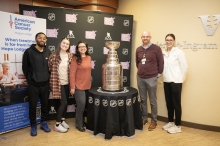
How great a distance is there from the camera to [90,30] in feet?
12.2

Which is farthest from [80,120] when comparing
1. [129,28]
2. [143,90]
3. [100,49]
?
[129,28]

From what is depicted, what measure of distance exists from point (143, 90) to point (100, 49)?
1.16 metres

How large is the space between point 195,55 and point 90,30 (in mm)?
1948

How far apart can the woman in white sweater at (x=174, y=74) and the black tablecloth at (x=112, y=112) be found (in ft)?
2.05

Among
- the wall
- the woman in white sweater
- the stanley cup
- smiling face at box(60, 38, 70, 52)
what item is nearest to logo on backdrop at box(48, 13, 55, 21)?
smiling face at box(60, 38, 70, 52)

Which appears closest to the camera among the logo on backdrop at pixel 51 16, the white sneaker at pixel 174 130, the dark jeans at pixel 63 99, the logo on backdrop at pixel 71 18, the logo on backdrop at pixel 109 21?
the dark jeans at pixel 63 99

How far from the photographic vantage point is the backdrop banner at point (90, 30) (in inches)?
137

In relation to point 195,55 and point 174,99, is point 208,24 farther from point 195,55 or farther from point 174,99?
point 174,99

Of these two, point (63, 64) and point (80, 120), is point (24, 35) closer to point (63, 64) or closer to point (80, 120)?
point (63, 64)

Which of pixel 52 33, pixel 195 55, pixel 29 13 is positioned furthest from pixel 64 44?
pixel 195 55

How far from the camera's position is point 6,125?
3.00 m

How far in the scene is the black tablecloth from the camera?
9.25ft

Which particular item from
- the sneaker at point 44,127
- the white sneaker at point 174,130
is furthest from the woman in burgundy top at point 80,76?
the white sneaker at point 174,130

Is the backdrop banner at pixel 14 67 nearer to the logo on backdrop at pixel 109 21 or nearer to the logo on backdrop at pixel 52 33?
the logo on backdrop at pixel 52 33
